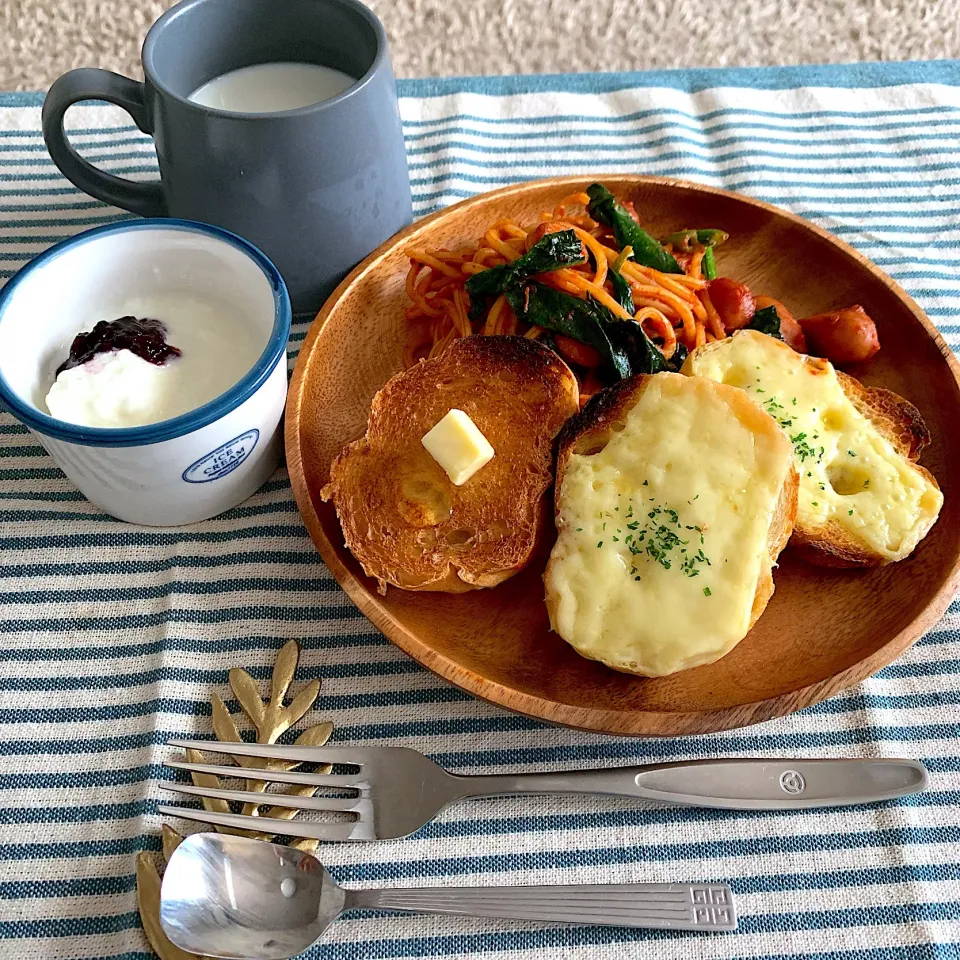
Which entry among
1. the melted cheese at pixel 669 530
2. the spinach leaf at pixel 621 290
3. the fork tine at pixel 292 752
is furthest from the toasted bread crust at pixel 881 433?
the fork tine at pixel 292 752

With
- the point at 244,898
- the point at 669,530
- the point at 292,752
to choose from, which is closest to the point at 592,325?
the point at 669,530

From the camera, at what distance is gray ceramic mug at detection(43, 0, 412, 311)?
2.28 metres

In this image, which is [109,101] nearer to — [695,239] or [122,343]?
[122,343]

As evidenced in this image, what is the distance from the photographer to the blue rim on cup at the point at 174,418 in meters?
1.91

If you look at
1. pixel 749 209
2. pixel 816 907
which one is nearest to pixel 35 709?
pixel 816 907

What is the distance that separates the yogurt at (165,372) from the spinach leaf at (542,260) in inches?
25.4

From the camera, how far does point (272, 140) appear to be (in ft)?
7.38

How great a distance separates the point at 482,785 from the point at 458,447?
71 centimetres

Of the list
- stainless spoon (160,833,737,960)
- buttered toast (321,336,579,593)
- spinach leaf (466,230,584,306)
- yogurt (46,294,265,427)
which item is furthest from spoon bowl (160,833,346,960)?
spinach leaf (466,230,584,306)

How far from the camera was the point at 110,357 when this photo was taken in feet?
6.92

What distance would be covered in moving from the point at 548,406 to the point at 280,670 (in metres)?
0.86

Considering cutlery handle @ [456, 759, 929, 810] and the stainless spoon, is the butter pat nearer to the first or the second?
cutlery handle @ [456, 759, 929, 810]

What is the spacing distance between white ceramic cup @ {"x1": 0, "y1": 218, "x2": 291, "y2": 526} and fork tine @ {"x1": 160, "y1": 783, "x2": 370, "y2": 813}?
0.69 metres

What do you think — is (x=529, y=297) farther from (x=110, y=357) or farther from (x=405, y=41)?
(x=405, y=41)
